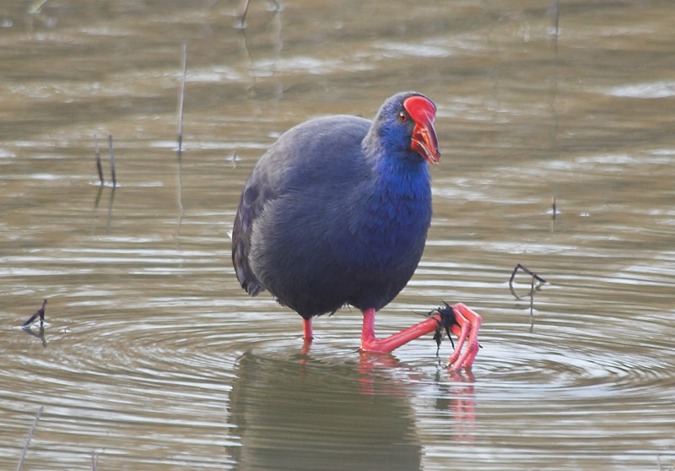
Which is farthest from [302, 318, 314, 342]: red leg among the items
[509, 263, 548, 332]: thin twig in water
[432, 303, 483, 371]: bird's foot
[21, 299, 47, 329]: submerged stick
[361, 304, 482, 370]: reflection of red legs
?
[21, 299, 47, 329]: submerged stick

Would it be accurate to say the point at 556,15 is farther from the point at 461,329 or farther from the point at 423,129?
the point at 423,129

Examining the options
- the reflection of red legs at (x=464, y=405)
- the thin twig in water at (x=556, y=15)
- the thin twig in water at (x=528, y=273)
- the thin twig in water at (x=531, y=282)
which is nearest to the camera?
the reflection of red legs at (x=464, y=405)

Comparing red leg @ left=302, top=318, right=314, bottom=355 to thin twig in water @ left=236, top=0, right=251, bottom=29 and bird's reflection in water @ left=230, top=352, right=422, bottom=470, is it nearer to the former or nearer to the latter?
bird's reflection in water @ left=230, top=352, right=422, bottom=470

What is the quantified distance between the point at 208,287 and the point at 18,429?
2369 mm

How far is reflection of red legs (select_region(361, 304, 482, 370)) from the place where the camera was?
258 inches

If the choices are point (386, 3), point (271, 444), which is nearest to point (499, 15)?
point (386, 3)

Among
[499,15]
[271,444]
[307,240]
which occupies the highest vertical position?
[499,15]

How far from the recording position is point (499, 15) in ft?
44.4

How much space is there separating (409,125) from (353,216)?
0.42 meters

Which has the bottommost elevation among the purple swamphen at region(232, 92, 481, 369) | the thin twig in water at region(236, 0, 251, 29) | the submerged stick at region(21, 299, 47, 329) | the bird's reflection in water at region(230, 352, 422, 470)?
the bird's reflection in water at region(230, 352, 422, 470)

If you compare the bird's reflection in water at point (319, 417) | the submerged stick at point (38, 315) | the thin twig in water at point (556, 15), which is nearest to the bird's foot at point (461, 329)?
the bird's reflection in water at point (319, 417)

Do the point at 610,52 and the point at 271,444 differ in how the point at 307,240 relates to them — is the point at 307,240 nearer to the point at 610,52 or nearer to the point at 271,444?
the point at 271,444

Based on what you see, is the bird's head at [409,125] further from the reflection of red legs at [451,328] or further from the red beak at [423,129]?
the reflection of red legs at [451,328]

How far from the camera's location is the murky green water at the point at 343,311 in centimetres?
561
